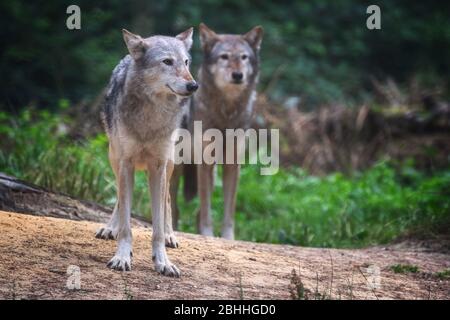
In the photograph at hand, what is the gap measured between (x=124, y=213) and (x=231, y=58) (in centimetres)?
348

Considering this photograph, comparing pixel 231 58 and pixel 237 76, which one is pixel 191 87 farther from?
pixel 231 58

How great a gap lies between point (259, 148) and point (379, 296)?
7424 millimetres

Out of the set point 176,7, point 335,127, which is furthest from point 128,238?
point 176,7

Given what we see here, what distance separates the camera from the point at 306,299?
4254 mm

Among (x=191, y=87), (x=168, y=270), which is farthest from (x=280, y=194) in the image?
(x=168, y=270)

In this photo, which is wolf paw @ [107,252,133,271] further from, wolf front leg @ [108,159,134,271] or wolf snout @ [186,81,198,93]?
wolf snout @ [186,81,198,93]

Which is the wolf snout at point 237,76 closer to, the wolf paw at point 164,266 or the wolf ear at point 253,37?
the wolf ear at point 253,37

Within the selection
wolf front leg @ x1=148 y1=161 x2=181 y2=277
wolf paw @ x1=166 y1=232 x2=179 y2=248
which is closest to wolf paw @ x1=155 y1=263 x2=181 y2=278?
wolf front leg @ x1=148 y1=161 x2=181 y2=277

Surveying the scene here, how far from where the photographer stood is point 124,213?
5.21m

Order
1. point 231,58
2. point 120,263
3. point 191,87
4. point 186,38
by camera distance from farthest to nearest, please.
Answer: point 231,58
point 186,38
point 191,87
point 120,263

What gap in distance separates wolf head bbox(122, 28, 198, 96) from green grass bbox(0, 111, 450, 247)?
2765 millimetres

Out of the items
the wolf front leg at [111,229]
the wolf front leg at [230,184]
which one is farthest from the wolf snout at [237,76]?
the wolf front leg at [111,229]

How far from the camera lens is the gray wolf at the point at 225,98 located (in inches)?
321

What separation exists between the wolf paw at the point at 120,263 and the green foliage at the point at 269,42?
8.07m
